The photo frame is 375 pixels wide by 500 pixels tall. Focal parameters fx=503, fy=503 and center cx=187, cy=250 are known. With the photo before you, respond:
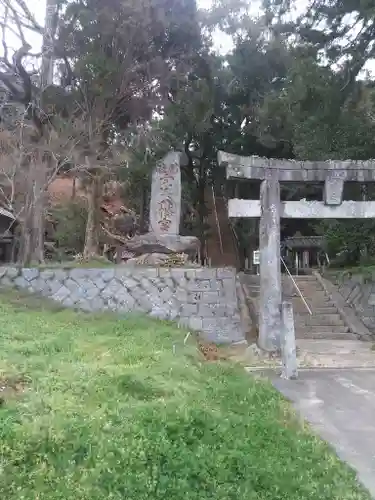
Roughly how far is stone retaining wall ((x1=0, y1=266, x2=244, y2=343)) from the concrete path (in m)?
3.74

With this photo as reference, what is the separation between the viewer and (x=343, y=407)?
20.3 feet

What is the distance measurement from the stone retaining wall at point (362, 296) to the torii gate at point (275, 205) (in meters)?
3.81

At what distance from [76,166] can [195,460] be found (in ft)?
38.3

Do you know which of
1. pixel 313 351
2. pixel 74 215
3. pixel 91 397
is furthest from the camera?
pixel 74 215

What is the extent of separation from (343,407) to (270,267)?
188 inches

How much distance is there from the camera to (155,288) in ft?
40.3

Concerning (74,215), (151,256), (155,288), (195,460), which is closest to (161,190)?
(151,256)

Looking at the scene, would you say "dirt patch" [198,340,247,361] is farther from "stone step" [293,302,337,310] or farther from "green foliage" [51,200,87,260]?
"green foliage" [51,200,87,260]

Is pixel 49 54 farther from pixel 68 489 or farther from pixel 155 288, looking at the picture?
pixel 68 489

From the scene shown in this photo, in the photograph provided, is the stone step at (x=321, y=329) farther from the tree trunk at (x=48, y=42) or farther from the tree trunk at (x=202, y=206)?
the tree trunk at (x=202, y=206)

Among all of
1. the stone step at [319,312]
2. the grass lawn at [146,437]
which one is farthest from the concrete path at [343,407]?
the stone step at [319,312]

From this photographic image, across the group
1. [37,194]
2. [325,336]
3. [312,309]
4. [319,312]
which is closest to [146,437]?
[325,336]

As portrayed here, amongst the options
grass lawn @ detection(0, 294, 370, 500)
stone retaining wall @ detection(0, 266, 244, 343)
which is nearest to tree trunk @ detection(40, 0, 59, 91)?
stone retaining wall @ detection(0, 266, 244, 343)

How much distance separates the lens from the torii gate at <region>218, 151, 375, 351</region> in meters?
10.6
